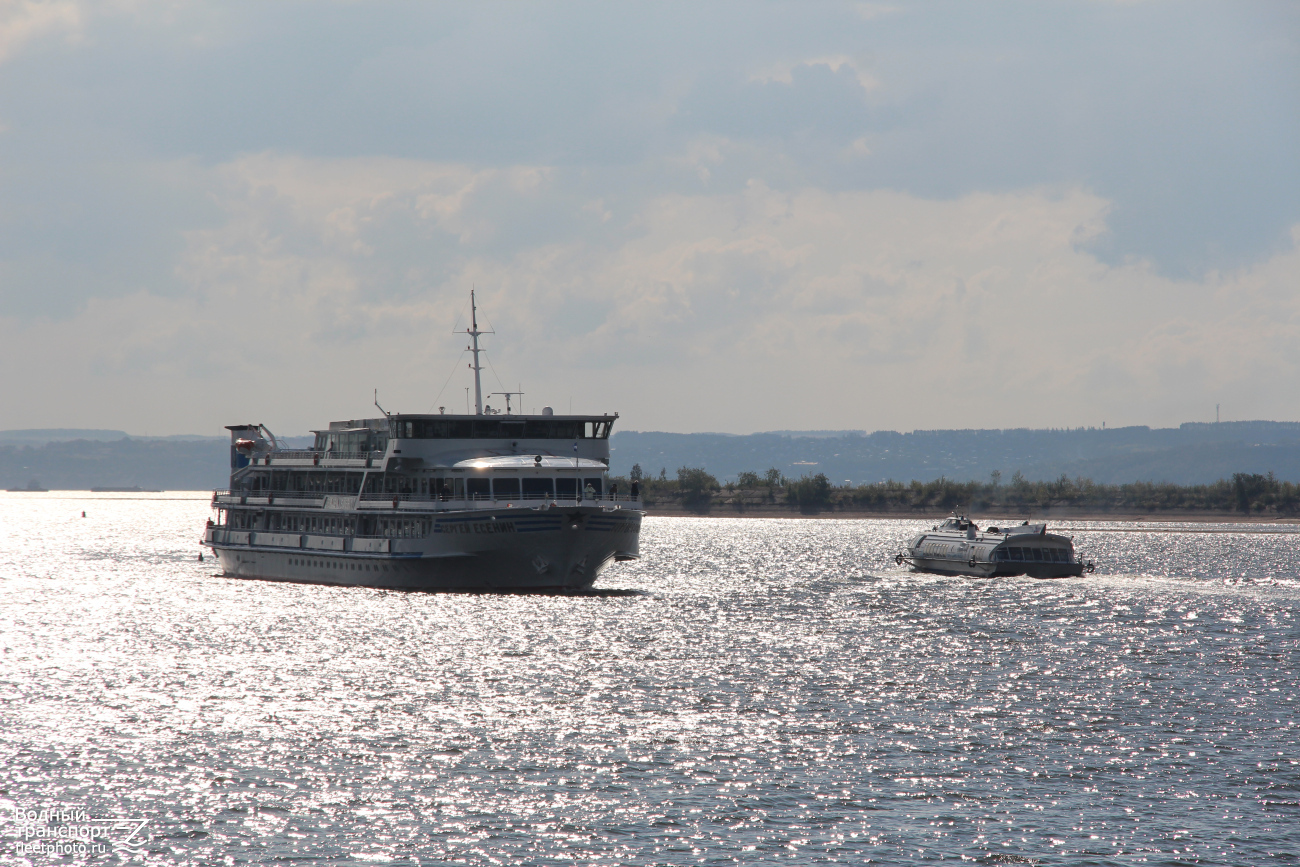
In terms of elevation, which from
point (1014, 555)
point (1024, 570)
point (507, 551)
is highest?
point (507, 551)

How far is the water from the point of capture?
2667cm

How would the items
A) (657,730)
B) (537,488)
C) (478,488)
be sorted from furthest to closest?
(478,488), (537,488), (657,730)

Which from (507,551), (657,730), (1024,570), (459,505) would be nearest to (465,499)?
(459,505)

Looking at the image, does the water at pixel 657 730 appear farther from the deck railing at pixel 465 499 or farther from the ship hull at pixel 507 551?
the deck railing at pixel 465 499

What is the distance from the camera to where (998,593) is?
81375mm

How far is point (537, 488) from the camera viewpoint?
7050 centimetres

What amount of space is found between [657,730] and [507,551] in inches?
1298

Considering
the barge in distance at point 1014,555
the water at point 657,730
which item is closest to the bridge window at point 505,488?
the water at point 657,730

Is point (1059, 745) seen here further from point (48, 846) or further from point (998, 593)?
point (998, 593)

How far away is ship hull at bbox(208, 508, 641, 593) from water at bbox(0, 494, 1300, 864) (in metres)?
1.58

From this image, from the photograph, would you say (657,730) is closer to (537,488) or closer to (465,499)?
(537,488)

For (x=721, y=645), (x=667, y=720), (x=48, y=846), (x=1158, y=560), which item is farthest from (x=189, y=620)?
(x=1158, y=560)

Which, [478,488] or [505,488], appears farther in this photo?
[478,488]

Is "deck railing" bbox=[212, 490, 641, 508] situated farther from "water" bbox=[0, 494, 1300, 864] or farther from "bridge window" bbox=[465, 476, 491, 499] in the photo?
"water" bbox=[0, 494, 1300, 864]
